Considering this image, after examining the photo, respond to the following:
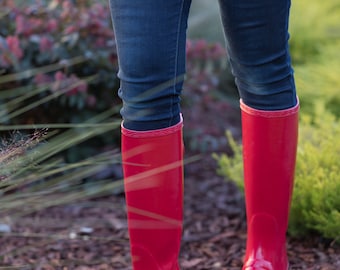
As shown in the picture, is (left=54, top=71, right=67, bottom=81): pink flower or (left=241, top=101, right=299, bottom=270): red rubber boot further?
(left=54, top=71, right=67, bottom=81): pink flower

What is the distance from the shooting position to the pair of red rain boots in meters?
1.64

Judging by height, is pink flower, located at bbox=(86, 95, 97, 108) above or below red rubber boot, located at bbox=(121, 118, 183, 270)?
below

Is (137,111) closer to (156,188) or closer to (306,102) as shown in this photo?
(156,188)

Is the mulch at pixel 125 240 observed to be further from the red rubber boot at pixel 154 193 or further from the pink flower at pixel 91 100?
the pink flower at pixel 91 100

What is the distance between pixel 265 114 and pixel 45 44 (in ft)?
4.03

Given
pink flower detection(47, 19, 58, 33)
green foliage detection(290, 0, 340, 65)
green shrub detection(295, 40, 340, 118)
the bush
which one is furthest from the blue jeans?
A: green foliage detection(290, 0, 340, 65)

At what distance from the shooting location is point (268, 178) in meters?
1.84

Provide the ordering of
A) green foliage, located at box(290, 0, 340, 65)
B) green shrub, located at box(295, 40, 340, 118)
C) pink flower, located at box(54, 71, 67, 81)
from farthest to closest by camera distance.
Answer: green foliage, located at box(290, 0, 340, 65) → green shrub, located at box(295, 40, 340, 118) → pink flower, located at box(54, 71, 67, 81)

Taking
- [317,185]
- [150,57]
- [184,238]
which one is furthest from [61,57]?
[150,57]

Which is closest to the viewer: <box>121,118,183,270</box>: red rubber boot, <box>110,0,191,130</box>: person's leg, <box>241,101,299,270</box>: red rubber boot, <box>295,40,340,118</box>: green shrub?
<box>110,0,191,130</box>: person's leg

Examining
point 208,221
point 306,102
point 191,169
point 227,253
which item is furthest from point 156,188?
point 306,102

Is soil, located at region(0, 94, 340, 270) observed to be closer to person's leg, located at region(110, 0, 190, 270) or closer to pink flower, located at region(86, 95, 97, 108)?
person's leg, located at region(110, 0, 190, 270)

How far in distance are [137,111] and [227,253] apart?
814 mm

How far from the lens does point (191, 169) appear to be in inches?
125
